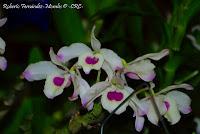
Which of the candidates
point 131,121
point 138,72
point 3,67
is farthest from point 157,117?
point 3,67

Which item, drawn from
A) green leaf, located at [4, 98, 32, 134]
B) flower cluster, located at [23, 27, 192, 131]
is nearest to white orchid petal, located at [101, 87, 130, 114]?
flower cluster, located at [23, 27, 192, 131]

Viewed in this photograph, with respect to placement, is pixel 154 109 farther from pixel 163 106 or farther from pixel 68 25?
pixel 68 25

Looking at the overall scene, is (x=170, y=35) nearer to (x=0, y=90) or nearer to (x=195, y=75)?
(x=195, y=75)

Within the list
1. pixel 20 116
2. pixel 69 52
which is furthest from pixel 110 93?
pixel 20 116

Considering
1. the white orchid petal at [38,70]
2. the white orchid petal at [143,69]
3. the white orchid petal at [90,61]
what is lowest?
the white orchid petal at [38,70]

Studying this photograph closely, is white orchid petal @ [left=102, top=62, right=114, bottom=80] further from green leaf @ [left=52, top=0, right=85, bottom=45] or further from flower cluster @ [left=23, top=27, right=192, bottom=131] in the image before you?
green leaf @ [left=52, top=0, right=85, bottom=45]

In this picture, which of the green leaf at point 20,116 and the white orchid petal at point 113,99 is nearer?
the white orchid petal at point 113,99

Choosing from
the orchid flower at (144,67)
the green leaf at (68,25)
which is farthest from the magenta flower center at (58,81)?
the green leaf at (68,25)

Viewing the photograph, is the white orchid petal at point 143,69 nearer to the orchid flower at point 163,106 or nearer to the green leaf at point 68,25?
the orchid flower at point 163,106
